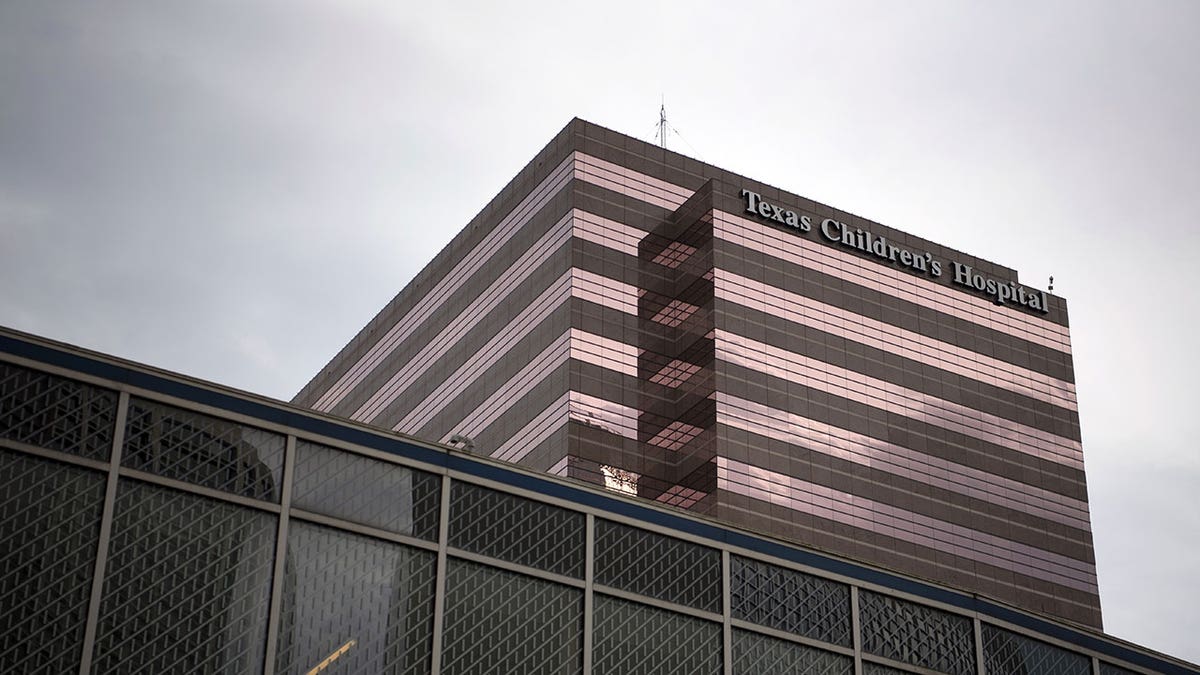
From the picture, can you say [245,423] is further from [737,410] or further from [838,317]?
[838,317]

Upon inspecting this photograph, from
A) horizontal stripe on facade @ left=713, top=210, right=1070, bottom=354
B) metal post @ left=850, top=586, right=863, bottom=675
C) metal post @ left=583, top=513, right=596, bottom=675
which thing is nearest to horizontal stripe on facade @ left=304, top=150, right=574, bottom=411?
horizontal stripe on facade @ left=713, top=210, right=1070, bottom=354

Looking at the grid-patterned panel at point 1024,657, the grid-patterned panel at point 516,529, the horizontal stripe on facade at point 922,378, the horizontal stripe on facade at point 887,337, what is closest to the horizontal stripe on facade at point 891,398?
the horizontal stripe on facade at point 922,378

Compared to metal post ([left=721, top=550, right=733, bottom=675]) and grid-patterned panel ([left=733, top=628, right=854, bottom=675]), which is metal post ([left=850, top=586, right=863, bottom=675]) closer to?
grid-patterned panel ([left=733, top=628, right=854, bottom=675])

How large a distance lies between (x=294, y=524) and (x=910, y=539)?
88.0m

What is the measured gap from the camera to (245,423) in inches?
1626

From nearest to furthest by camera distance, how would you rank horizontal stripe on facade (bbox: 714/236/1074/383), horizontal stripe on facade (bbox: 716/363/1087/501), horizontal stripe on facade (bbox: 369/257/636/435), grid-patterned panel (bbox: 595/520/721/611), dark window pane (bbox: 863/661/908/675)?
grid-patterned panel (bbox: 595/520/721/611) → dark window pane (bbox: 863/661/908/675) → horizontal stripe on facade (bbox: 369/257/636/435) → horizontal stripe on facade (bbox: 716/363/1087/501) → horizontal stripe on facade (bbox: 714/236/1074/383)

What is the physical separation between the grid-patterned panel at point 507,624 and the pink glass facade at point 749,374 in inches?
2637

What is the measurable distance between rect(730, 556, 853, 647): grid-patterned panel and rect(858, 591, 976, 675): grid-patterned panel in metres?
0.83

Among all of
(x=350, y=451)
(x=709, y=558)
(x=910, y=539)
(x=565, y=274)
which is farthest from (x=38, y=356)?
(x=910, y=539)

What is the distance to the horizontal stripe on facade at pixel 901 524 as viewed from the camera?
115062 millimetres

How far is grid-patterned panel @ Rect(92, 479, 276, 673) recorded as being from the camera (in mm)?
38094

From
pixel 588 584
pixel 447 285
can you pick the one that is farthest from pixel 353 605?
pixel 447 285

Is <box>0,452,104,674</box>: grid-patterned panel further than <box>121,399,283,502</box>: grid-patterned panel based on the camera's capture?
No

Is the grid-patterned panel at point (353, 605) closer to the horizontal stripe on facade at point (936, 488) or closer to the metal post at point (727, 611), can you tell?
the metal post at point (727, 611)
